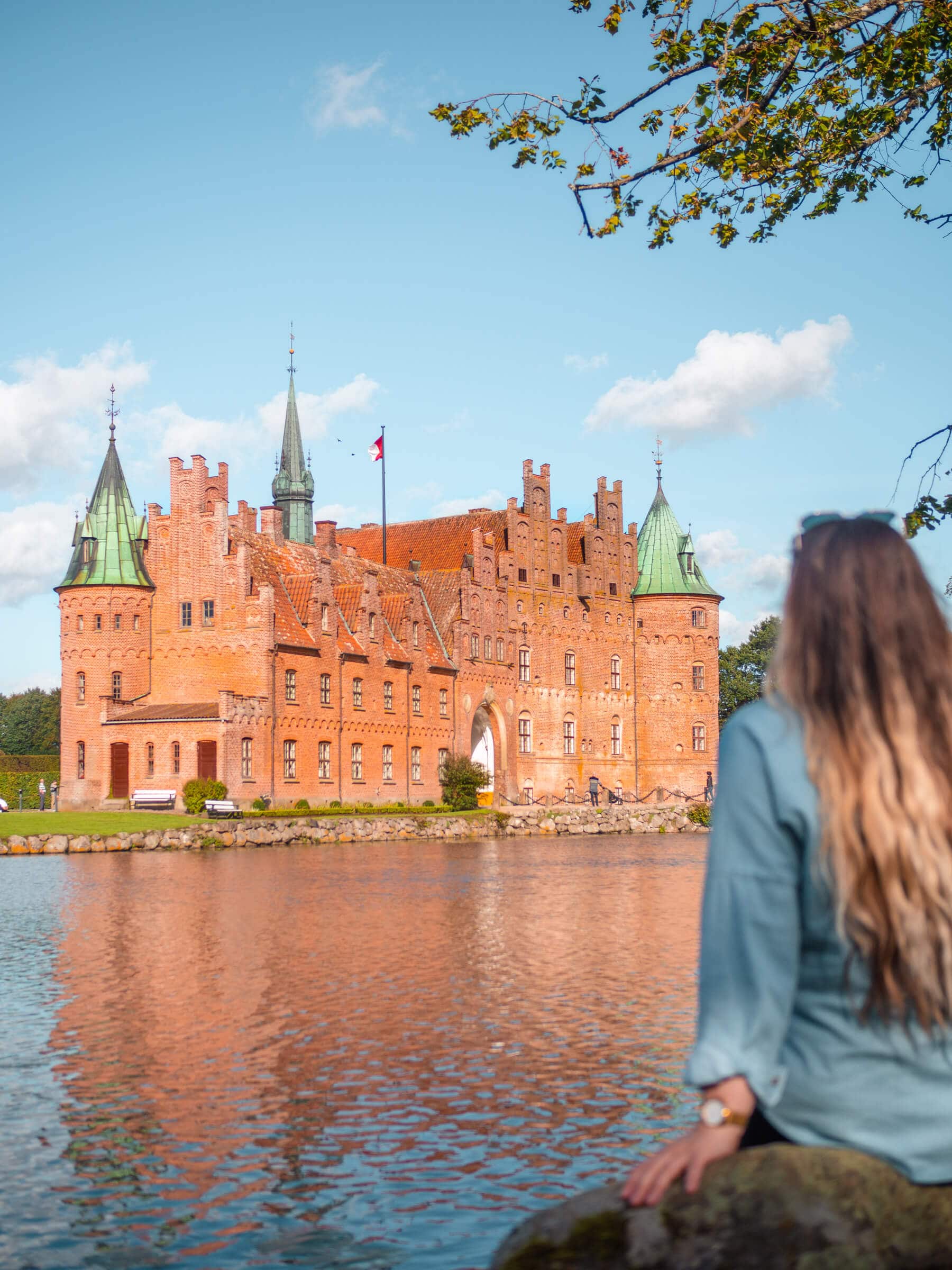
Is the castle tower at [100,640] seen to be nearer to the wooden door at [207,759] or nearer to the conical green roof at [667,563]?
the wooden door at [207,759]

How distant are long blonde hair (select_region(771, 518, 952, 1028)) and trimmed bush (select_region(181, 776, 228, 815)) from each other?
4627 cm

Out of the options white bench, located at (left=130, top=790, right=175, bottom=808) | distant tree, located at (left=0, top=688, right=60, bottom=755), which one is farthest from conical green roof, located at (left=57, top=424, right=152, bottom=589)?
distant tree, located at (left=0, top=688, right=60, bottom=755)

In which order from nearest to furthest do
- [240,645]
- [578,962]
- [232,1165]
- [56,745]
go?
[232,1165] → [578,962] → [240,645] → [56,745]

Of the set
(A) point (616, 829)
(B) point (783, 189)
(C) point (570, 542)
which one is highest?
(C) point (570, 542)

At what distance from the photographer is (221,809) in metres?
46.2

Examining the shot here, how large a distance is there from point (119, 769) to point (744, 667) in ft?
189

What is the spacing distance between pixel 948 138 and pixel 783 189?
53.3 inches

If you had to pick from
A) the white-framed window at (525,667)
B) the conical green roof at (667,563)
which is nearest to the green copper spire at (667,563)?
the conical green roof at (667,563)

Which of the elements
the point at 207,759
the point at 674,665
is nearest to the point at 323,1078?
the point at 207,759

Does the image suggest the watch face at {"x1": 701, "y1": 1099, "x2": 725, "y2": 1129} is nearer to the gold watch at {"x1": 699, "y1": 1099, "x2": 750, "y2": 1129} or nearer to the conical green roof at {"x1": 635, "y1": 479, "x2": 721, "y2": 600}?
the gold watch at {"x1": 699, "y1": 1099, "x2": 750, "y2": 1129}

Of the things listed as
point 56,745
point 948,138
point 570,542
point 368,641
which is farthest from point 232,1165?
point 56,745

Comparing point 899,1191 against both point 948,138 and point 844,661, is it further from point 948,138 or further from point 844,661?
point 948,138

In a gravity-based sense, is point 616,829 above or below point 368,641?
below

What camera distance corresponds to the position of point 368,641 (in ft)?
189
